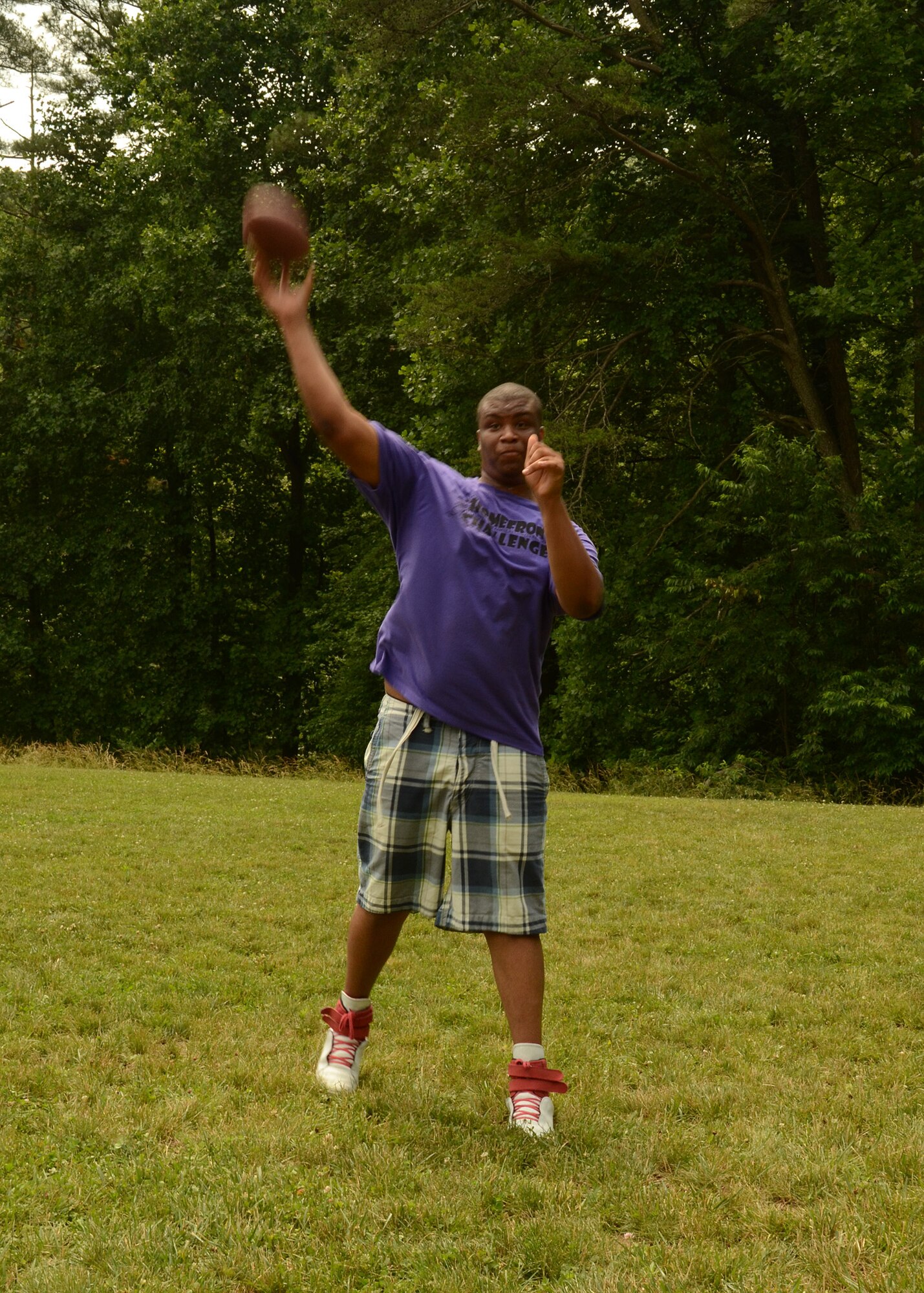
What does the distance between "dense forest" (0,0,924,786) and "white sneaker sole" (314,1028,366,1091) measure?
13815mm

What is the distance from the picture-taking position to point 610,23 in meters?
19.0

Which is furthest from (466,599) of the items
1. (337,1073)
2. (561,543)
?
(337,1073)

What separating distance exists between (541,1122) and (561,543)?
1.64m

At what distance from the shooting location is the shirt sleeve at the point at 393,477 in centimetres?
338

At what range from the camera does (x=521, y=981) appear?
3.36m

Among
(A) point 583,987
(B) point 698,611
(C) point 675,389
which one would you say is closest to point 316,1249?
(A) point 583,987

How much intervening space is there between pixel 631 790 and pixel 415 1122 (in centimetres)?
1440

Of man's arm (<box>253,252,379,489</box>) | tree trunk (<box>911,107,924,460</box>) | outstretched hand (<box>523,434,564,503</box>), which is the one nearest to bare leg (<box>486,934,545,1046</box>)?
outstretched hand (<box>523,434,564,503</box>)

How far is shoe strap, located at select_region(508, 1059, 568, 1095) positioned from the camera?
3320 millimetres

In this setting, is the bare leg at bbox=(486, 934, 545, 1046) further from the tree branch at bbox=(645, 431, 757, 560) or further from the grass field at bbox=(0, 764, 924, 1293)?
the tree branch at bbox=(645, 431, 757, 560)

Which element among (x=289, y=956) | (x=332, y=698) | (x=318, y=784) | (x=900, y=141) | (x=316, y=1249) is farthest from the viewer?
(x=332, y=698)

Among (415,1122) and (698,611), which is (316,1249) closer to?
(415,1122)

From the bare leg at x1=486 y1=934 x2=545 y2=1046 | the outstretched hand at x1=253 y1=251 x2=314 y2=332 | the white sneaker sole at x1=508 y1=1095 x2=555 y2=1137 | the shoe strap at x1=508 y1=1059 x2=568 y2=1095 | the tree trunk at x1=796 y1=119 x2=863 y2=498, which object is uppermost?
the tree trunk at x1=796 y1=119 x2=863 y2=498

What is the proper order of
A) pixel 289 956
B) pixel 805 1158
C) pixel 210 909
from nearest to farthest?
pixel 805 1158, pixel 289 956, pixel 210 909
